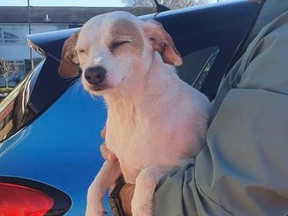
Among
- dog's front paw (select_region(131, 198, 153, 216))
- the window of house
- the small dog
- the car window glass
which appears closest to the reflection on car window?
the small dog

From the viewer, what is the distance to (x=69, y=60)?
96.3 inches

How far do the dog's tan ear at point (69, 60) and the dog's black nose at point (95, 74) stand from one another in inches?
14.8

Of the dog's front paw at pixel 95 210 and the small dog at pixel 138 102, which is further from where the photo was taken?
the dog's front paw at pixel 95 210

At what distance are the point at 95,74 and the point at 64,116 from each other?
1.97 ft

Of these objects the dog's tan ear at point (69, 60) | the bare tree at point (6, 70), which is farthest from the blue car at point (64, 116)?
the bare tree at point (6, 70)

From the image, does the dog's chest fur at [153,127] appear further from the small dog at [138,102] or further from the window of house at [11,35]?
the window of house at [11,35]

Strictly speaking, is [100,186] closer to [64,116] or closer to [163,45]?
[64,116]

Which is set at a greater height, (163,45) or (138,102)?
(163,45)

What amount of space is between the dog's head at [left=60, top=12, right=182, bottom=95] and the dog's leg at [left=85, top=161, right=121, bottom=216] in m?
0.37

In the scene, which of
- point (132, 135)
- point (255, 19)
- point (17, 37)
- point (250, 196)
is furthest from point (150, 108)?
point (17, 37)

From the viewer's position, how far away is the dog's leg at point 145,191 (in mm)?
1842

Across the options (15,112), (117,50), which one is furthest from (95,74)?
(15,112)

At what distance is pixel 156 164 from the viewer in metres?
2.00

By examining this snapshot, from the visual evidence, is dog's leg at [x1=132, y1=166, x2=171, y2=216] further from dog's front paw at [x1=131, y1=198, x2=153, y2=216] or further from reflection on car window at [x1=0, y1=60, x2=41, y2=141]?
reflection on car window at [x1=0, y1=60, x2=41, y2=141]
